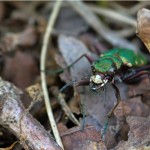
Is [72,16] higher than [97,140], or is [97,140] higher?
[72,16]

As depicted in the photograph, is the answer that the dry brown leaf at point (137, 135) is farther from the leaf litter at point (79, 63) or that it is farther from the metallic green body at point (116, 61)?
the metallic green body at point (116, 61)

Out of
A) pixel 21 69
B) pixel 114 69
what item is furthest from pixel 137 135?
pixel 21 69

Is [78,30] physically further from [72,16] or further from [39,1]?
[39,1]

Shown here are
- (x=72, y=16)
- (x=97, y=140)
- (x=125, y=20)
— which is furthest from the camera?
(x=72, y=16)

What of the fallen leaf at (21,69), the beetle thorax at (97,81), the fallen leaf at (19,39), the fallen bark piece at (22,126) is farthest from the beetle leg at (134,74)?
the fallen leaf at (19,39)

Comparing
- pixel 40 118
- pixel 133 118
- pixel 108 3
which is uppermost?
pixel 108 3

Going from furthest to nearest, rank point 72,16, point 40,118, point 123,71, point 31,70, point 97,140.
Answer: point 72,16, point 31,70, point 123,71, point 40,118, point 97,140

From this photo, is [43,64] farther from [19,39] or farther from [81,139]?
[81,139]

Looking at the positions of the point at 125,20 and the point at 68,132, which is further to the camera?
the point at 125,20

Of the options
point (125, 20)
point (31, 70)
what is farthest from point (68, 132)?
point (125, 20)
